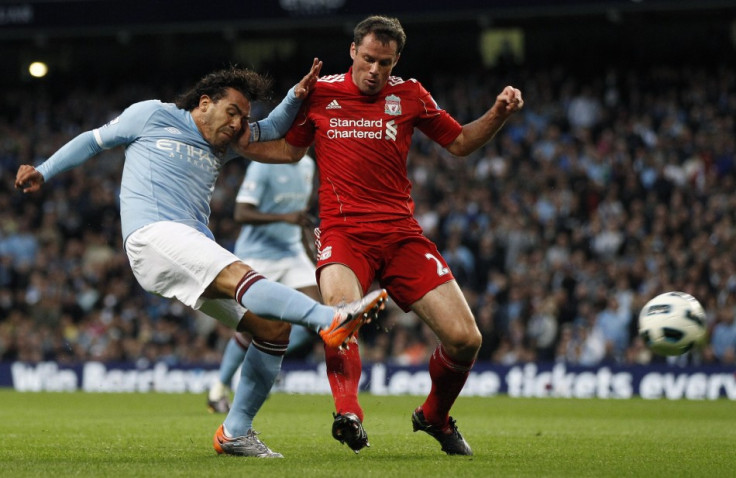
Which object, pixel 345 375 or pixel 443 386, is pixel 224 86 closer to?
pixel 345 375

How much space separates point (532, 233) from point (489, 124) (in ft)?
38.6

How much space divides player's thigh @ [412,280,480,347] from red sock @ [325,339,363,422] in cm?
52

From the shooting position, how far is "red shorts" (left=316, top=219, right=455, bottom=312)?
6.92 meters

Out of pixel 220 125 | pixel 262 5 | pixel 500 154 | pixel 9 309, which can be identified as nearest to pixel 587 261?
pixel 500 154

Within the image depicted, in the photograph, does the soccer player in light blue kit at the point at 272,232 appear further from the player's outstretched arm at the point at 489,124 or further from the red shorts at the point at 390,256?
the red shorts at the point at 390,256

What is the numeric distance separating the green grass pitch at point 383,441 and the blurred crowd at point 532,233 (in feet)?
11.1

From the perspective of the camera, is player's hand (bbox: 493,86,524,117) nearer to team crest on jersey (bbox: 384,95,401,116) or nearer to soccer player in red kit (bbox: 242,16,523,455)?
soccer player in red kit (bbox: 242,16,523,455)

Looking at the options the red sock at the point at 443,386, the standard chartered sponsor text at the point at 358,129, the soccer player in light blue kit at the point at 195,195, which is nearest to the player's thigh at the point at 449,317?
the red sock at the point at 443,386

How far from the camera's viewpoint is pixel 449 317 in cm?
689

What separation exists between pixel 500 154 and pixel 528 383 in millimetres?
6024

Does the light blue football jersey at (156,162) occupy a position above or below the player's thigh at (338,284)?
above

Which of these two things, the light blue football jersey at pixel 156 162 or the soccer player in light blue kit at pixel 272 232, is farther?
the soccer player in light blue kit at pixel 272 232

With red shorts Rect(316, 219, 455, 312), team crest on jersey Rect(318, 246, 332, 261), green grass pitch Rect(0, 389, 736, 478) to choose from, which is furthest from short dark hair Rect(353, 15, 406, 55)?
green grass pitch Rect(0, 389, 736, 478)

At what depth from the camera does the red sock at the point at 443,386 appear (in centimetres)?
712
